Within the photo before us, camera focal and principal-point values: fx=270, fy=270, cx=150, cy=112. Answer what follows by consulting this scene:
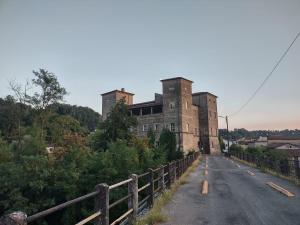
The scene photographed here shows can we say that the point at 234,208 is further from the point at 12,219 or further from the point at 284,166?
the point at 284,166

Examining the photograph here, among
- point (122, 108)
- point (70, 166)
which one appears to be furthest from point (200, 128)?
point (70, 166)

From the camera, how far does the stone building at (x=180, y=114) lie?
6050 cm

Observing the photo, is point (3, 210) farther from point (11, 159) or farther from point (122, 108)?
point (122, 108)

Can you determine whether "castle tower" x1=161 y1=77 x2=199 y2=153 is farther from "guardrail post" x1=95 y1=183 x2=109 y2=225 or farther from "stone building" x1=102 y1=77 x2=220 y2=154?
"guardrail post" x1=95 y1=183 x2=109 y2=225

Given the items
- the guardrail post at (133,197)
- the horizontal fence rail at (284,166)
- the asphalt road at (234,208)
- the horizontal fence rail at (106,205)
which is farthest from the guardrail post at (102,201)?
the horizontal fence rail at (284,166)

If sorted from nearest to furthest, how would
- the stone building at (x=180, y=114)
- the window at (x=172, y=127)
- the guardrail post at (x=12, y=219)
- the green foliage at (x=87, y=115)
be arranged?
1. the guardrail post at (x=12, y=219)
2. the window at (x=172, y=127)
3. the stone building at (x=180, y=114)
4. the green foliage at (x=87, y=115)

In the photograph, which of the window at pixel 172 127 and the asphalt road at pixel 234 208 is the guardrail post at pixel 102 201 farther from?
the window at pixel 172 127

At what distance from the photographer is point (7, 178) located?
18.0 m

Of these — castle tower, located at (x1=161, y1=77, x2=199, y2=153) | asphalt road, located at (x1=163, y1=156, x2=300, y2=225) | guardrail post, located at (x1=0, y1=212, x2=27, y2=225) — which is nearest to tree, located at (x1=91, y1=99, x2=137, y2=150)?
asphalt road, located at (x1=163, y1=156, x2=300, y2=225)

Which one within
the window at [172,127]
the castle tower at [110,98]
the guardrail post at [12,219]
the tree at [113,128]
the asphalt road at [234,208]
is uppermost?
the castle tower at [110,98]

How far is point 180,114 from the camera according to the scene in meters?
60.0

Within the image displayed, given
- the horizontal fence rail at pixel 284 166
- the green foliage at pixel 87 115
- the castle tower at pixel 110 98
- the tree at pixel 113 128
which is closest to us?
the horizontal fence rail at pixel 284 166

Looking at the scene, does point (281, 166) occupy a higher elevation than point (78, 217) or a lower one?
higher

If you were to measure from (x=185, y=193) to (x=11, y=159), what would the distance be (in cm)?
1733
